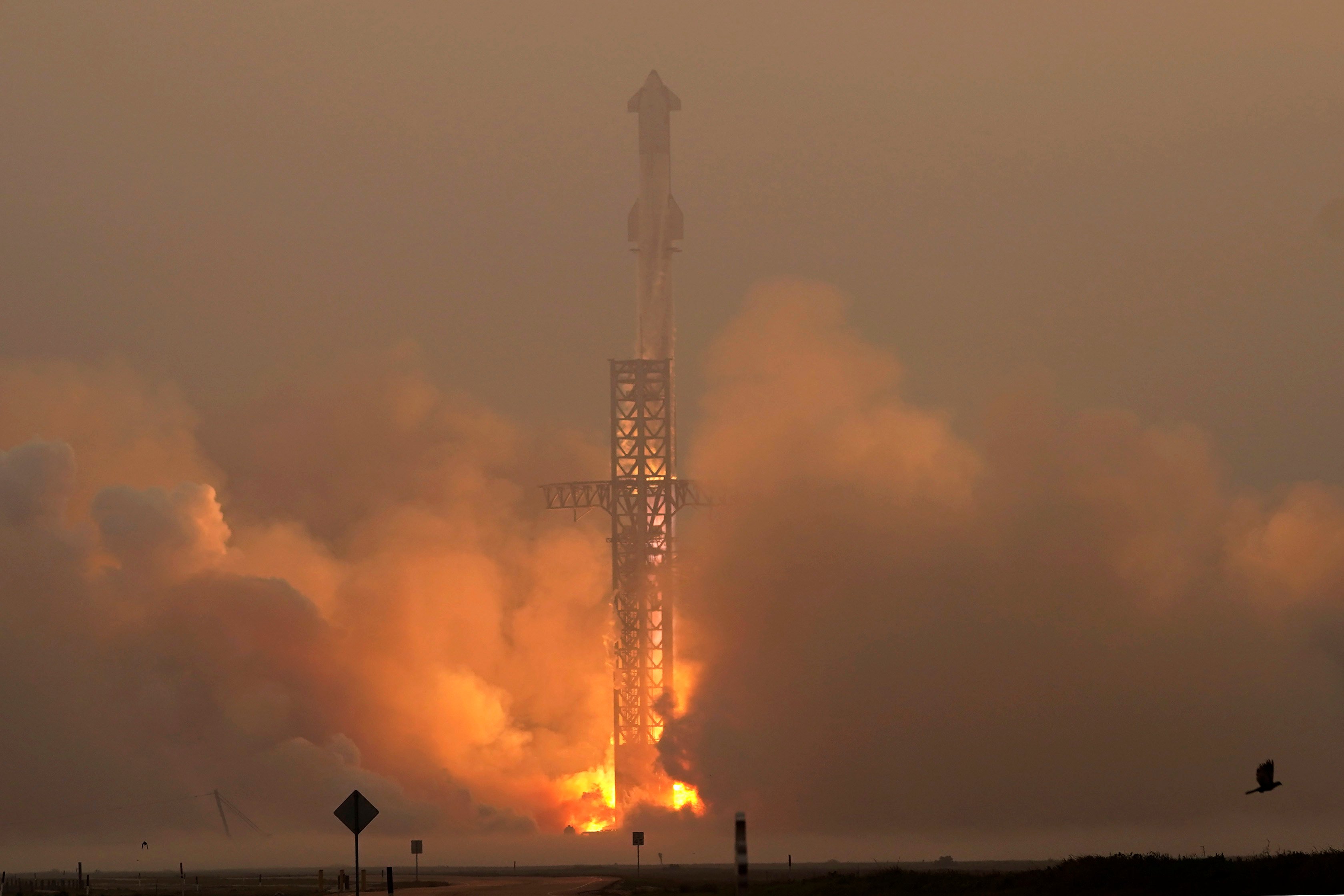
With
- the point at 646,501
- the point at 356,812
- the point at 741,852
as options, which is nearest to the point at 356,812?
the point at 356,812

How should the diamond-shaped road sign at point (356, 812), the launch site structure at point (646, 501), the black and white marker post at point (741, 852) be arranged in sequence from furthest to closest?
the launch site structure at point (646, 501) → the diamond-shaped road sign at point (356, 812) → the black and white marker post at point (741, 852)

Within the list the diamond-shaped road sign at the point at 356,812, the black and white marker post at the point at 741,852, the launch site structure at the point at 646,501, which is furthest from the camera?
the launch site structure at the point at 646,501

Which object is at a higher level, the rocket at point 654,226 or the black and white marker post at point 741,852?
the rocket at point 654,226

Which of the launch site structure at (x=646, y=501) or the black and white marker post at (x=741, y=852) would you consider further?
the launch site structure at (x=646, y=501)

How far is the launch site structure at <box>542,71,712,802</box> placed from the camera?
130125 mm

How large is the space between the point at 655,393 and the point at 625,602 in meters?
14.1

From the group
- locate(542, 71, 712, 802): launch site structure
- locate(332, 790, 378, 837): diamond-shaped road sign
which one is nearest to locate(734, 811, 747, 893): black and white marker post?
locate(332, 790, 378, 837): diamond-shaped road sign

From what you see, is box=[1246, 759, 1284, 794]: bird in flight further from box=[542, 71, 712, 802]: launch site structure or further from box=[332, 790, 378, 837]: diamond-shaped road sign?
box=[542, 71, 712, 802]: launch site structure

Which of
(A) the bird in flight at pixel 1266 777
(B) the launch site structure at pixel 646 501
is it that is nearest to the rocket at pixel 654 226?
(B) the launch site structure at pixel 646 501

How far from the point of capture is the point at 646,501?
430 feet

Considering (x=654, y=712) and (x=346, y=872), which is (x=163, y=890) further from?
(x=654, y=712)

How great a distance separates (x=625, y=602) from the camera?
130125mm

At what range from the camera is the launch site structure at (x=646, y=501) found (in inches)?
5123

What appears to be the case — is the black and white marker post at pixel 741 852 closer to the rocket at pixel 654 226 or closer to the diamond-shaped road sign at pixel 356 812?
the diamond-shaped road sign at pixel 356 812
